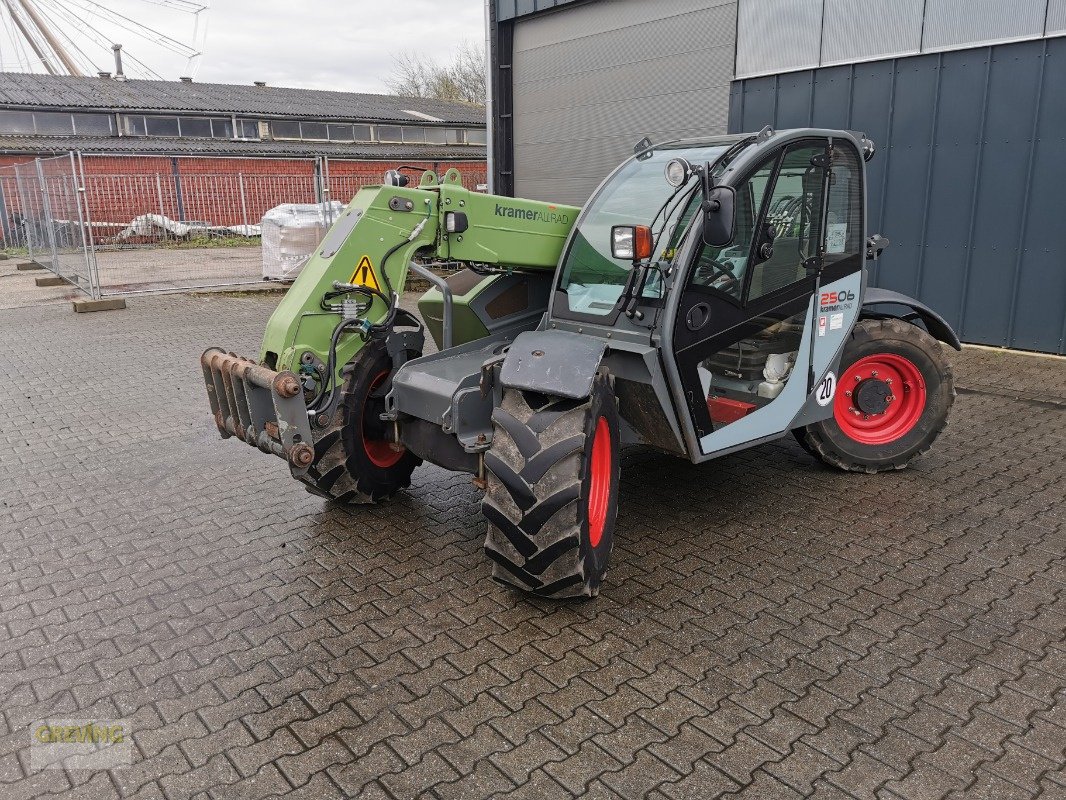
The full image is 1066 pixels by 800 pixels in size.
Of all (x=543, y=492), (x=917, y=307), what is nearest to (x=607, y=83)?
(x=917, y=307)

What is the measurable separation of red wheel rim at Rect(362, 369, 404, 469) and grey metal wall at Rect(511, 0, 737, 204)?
8160mm

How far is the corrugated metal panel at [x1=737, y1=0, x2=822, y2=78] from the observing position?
10172 mm

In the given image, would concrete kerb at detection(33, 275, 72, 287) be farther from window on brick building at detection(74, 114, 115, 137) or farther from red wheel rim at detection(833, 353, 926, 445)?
window on brick building at detection(74, 114, 115, 137)

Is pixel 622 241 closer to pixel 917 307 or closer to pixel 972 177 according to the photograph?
pixel 917 307

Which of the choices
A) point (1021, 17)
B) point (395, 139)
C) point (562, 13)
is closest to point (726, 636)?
point (1021, 17)

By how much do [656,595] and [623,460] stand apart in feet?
6.18

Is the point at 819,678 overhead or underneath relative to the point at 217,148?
underneath

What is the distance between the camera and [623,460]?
5.83 metres

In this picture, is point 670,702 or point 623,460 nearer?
point 670,702

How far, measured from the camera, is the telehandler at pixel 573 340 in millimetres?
3729

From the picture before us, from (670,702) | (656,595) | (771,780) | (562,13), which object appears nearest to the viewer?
(771,780)

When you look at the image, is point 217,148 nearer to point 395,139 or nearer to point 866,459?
point 395,139

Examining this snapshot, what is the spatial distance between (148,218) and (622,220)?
69.6ft

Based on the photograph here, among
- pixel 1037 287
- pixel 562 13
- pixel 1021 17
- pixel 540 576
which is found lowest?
pixel 540 576
